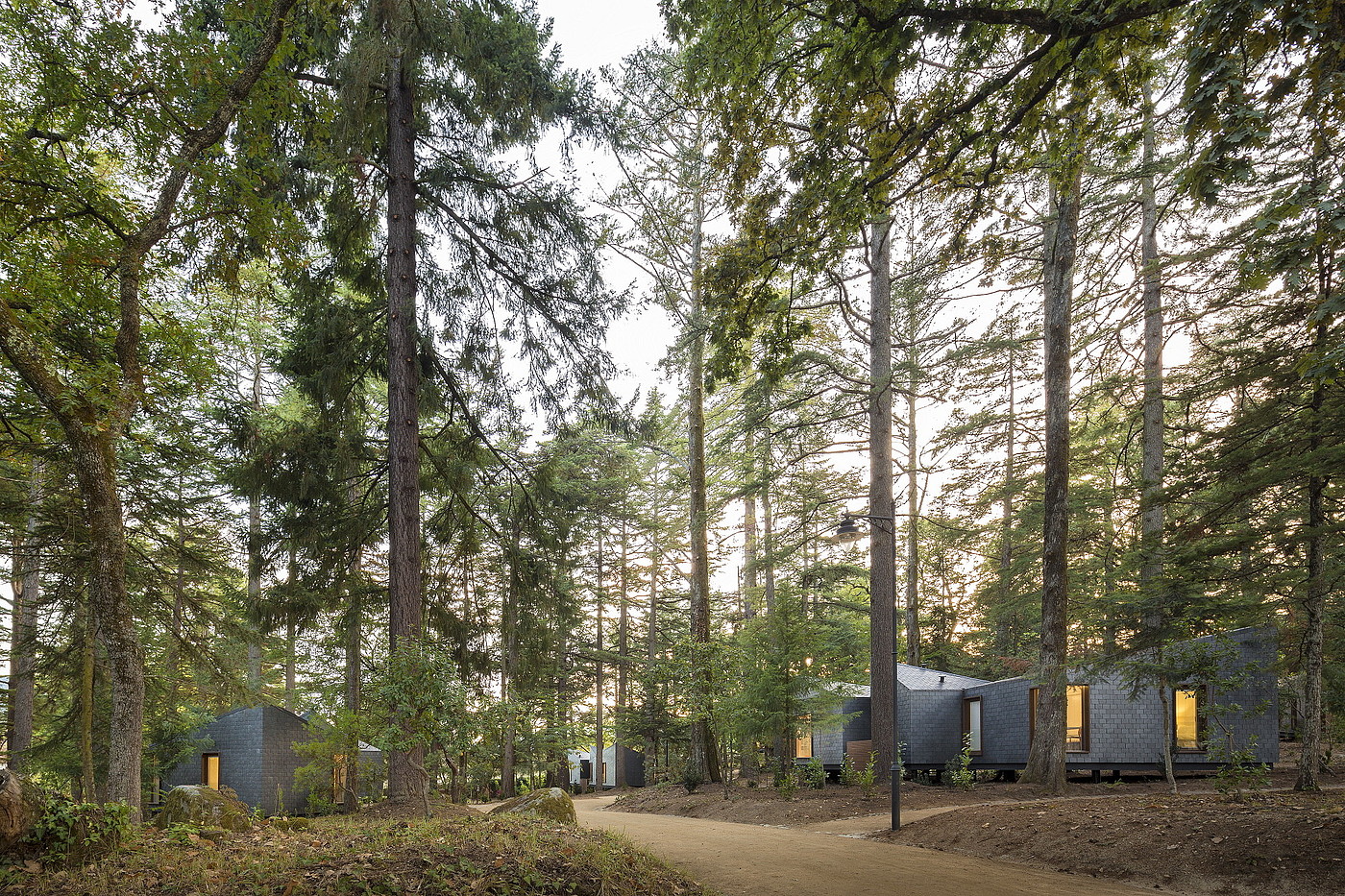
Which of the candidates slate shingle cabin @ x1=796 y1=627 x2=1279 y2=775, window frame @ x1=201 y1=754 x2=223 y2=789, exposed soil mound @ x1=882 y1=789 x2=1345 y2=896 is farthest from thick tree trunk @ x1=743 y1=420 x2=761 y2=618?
window frame @ x1=201 y1=754 x2=223 y2=789

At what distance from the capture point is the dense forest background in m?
5.85

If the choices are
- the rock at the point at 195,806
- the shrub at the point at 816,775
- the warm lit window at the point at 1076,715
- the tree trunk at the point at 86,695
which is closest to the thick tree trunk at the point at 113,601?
the rock at the point at 195,806

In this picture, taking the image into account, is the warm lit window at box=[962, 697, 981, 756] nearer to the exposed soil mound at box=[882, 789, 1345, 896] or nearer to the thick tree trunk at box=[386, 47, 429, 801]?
the exposed soil mound at box=[882, 789, 1345, 896]

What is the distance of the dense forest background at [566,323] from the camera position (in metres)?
5.85

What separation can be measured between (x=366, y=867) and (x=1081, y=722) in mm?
14647

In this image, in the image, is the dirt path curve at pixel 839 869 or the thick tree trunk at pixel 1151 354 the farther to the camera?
the thick tree trunk at pixel 1151 354

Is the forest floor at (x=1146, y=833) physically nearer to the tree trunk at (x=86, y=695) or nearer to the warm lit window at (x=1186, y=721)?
the warm lit window at (x=1186, y=721)

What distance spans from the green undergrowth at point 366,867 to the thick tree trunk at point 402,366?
3.41 meters

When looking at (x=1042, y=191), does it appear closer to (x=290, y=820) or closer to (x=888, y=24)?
(x=888, y=24)

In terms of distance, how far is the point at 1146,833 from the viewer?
7484 mm

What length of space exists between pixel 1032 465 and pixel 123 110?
1853 cm

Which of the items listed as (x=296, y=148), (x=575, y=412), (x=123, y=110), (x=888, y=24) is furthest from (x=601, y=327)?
(x=888, y=24)

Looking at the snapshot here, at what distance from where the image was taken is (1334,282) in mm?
8828

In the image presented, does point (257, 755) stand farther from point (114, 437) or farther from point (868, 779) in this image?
point (114, 437)
